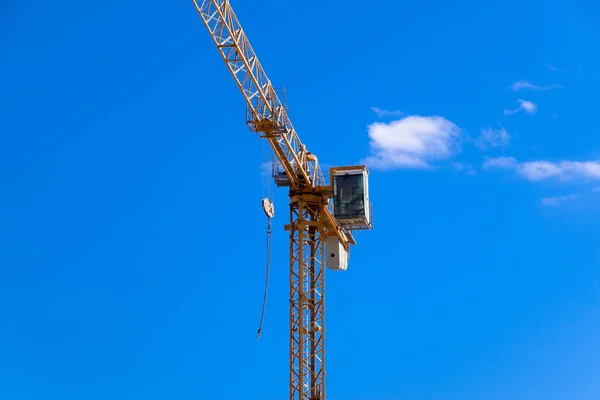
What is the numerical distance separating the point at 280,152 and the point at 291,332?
13783 millimetres

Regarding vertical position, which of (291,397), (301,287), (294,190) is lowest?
(291,397)

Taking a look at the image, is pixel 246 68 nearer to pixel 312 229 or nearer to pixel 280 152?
pixel 280 152

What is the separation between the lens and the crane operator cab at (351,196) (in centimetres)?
8519

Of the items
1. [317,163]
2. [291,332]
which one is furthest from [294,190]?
[291,332]

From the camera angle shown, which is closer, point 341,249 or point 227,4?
point 227,4

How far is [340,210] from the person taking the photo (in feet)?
280

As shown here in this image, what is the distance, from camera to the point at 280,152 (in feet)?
272

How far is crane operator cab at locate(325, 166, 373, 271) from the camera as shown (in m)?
85.2

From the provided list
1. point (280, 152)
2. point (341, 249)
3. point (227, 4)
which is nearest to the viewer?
point (227, 4)

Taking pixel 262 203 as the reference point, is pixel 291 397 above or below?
below

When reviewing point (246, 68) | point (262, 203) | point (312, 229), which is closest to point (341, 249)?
point (312, 229)

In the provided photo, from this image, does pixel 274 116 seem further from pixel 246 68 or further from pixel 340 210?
pixel 340 210

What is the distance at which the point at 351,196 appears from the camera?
85688mm

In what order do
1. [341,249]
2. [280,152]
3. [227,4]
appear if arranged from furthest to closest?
1. [341,249]
2. [280,152]
3. [227,4]
